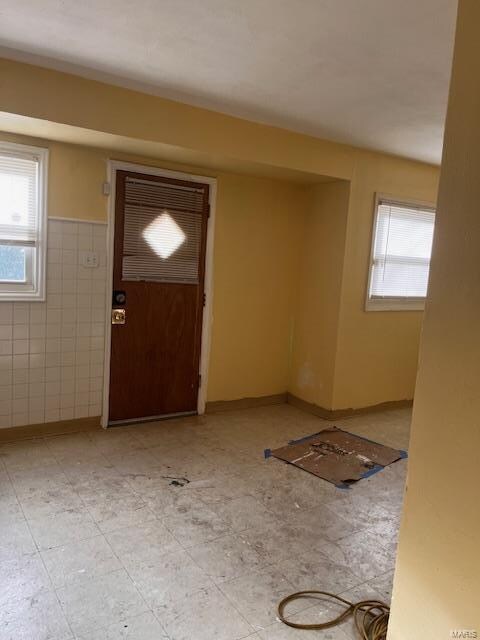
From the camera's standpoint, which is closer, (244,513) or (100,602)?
(100,602)

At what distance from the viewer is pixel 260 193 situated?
15.0ft

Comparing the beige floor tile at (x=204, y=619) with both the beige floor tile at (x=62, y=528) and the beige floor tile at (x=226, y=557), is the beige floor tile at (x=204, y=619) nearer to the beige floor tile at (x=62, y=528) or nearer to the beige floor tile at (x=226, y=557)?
the beige floor tile at (x=226, y=557)

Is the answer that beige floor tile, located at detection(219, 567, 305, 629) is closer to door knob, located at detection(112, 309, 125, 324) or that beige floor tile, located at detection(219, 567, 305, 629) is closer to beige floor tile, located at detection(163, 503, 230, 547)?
beige floor tile, located at detection(163, 503, 230, 547)

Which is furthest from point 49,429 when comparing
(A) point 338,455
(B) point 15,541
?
(A) point 338,455

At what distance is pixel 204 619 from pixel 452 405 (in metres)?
1.35

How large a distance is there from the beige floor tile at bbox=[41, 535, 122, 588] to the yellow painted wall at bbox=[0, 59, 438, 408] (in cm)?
228

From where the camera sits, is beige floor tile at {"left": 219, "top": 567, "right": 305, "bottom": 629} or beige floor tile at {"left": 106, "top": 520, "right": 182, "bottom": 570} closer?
beige floor tile at {"left": 219, "top": 567, "right": 305, "bottom": 629}

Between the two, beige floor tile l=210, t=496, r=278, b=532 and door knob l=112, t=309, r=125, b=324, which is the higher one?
door knob l=112, t=309, r=125, b=324

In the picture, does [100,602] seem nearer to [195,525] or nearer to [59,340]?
[195,525]

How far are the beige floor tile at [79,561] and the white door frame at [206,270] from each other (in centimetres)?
166

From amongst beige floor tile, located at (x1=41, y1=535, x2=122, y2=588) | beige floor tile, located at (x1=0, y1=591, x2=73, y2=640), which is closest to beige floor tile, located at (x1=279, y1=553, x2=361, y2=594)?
beige floor tile, located at (x1=41, y1=535, x2=122, y2=588)

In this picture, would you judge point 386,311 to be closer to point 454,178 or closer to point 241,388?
point 241,388

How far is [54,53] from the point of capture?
271cm

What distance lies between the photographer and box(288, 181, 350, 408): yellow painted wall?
178 inches
